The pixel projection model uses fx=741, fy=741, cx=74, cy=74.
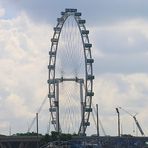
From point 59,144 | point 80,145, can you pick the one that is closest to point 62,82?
point 59,144

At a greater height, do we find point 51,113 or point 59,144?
point 51,113

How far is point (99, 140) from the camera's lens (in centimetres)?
14612

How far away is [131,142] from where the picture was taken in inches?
5655

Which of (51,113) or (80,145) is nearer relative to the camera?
(80,145)

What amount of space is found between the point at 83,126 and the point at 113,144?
2989 centimetres

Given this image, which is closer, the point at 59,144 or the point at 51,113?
the point at 59,144

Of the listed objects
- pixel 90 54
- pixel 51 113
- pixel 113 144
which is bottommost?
pixel 113 144

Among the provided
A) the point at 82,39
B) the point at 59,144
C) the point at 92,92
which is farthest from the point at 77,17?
the point at 59,144

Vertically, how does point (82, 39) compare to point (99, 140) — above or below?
above

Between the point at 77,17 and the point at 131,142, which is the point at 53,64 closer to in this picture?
the point at 77,17

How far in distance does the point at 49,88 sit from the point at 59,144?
31559mm

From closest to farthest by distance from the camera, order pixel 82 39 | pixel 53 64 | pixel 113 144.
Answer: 1. pixel 113 144
2. pixel 82 39
3. pixel 53 64

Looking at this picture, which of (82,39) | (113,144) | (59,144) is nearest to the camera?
(113,144)

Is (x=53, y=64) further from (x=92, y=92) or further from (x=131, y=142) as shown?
(x=131, y=142)
